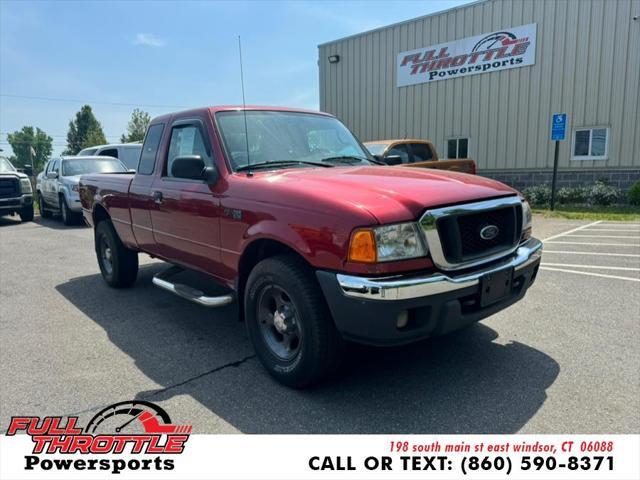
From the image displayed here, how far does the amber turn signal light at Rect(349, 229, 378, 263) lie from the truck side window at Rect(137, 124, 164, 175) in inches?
113

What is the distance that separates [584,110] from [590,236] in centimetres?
725

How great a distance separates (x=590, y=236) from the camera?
9.25m

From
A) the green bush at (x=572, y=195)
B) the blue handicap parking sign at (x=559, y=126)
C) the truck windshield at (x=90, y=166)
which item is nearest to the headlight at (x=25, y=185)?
the truck windshield at (x=90, y=166)

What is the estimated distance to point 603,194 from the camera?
14133 mm

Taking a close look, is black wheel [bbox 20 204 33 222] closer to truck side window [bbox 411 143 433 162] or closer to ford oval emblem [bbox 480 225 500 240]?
truck side window [bbox 411 143 433 162]

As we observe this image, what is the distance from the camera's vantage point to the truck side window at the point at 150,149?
15.7 feet

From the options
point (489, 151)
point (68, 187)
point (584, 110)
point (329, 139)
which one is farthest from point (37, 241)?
point (584, 110)

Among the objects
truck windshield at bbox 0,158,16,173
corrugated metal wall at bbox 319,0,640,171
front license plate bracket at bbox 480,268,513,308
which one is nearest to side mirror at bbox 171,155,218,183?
front license plate bracket at bbox 480,268,513,308

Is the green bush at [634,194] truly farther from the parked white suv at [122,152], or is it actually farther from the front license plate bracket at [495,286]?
the parked white suv at [122,152]

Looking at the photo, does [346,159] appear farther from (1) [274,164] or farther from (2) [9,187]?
(2) [9,187]

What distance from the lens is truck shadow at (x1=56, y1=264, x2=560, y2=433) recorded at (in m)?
2.82

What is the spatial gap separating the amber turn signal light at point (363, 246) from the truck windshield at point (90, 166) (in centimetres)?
1144

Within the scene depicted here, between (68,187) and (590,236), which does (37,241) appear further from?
(590,236)

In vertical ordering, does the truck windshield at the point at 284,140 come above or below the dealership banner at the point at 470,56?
below
